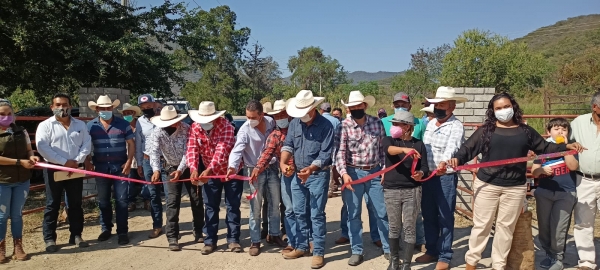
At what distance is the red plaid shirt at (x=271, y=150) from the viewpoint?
16.8 feet

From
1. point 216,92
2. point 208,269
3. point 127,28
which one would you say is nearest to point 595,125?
point 208,269

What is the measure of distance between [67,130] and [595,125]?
613 centimetres

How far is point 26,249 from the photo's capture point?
221 inches

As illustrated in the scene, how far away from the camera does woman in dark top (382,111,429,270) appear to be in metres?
4.30

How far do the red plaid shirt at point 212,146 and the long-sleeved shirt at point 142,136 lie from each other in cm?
155

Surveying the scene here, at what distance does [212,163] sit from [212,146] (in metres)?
0.26

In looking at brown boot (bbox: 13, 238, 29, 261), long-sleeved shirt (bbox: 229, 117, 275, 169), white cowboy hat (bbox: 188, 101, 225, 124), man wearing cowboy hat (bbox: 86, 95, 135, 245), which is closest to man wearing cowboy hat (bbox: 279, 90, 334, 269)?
long-sleeved shirt (bbox: 229, 117, 275, 169)

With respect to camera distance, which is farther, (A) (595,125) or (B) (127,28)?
(B) (127,28)

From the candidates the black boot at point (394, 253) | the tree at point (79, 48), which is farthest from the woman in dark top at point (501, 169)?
the tree at point (79, 48)

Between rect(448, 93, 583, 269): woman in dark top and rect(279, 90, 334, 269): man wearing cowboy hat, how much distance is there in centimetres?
142

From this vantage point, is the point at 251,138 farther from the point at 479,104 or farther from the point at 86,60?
the point at 86,60

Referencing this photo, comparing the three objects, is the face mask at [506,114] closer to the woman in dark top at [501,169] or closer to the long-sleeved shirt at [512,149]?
the woman in dark top at [501,169]

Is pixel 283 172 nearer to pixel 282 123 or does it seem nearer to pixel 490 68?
pixel 282 123

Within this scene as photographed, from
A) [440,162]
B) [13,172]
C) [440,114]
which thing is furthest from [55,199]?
[440,114]
